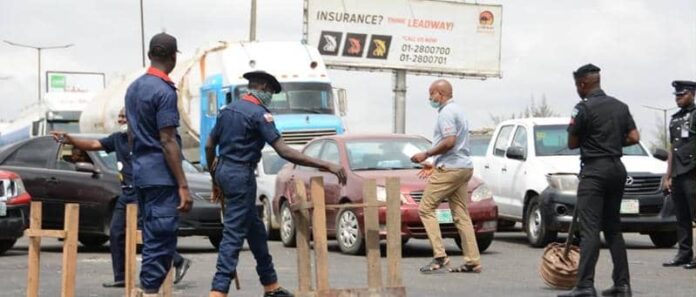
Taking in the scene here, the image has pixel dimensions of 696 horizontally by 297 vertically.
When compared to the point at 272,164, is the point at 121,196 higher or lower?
higher

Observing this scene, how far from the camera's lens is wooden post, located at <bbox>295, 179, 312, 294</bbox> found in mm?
9453

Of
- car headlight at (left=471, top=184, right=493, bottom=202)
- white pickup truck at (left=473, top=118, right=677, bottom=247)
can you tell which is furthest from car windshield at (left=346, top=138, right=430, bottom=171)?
white pickup truck at (left=473, top=118, right=677, bottom=247)

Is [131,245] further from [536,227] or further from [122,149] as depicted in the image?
[536,227]

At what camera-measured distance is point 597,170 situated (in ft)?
34.7

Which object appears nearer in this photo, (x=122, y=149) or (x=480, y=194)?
(x=122, y=149)

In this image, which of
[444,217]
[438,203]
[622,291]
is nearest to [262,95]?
[622,291]

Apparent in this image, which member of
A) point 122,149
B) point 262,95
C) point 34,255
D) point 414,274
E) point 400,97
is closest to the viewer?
point 34,255

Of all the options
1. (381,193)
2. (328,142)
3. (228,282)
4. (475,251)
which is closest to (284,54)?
(328,142)

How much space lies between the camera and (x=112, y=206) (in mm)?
16453

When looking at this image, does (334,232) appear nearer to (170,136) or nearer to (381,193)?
(381,193)

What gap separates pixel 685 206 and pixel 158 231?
710 centimetres

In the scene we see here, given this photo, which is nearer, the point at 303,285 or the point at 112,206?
the point at 303,285

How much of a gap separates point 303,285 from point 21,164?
28.4 ft

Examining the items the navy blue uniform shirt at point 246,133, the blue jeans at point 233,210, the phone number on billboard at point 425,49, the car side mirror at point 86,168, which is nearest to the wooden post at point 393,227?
the navy blue uniform shirt at point 246,133
